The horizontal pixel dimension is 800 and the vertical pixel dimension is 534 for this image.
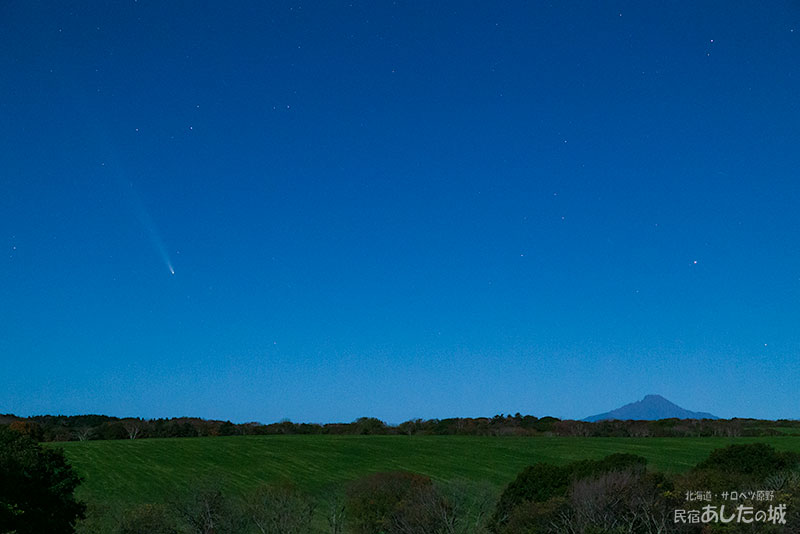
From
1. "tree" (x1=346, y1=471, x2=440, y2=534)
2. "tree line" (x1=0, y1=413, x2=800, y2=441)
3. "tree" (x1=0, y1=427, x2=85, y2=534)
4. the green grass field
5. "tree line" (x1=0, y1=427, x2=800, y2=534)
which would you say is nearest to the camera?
"tree" (x1=0, y1=427, x2=85, y2=534)

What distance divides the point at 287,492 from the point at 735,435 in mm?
115268

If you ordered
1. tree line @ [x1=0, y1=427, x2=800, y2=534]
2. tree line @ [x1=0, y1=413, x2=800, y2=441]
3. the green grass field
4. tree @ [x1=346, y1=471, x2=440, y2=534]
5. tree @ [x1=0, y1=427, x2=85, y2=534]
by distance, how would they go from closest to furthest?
tree @ [x1=0, y1=427, x2=85, y2=534] < tree line @ [x1=0, y1=427, x2=800, y2=534] < tree @ [x1=346, y1=471, x2=440, y2=534] < the green grass field < tree line @ [x1=0, y1=413, x2=800, y2=441]

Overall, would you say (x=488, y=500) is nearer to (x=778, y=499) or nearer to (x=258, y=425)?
(x=778, y=499)

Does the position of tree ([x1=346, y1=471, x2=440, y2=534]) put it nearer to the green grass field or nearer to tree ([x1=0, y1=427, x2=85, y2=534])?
the green grass field

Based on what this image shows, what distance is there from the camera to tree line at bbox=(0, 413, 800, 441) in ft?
449

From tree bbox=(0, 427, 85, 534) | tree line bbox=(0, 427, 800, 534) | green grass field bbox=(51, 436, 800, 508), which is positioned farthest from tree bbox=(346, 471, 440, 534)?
tree bbox=(0, 427, 85, 534)

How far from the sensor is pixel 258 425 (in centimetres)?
15412

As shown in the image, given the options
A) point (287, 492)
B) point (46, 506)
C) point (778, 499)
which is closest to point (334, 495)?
point (287, 492)

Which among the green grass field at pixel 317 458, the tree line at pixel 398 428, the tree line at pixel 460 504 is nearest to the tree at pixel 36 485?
the tree line at pixel 460 504

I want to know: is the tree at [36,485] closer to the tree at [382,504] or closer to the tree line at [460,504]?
the tree line at [460,504]

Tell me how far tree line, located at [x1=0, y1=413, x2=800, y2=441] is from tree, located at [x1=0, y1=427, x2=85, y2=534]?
9783cm

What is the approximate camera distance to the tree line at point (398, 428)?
449 ft

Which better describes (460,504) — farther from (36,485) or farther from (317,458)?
(317,458)

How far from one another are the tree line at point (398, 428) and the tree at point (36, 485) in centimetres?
9783
